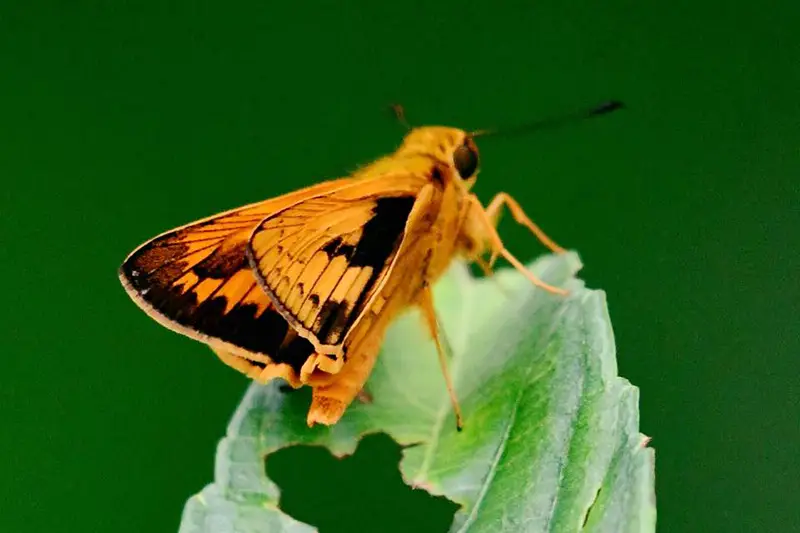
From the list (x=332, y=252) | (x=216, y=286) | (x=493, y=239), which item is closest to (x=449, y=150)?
(x=493, y=239)

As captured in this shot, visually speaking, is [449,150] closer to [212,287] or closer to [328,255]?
[328,255]

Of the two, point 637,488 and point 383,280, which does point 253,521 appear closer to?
point 383,280

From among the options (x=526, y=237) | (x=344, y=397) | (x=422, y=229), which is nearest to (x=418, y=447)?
(x=344, y=397)

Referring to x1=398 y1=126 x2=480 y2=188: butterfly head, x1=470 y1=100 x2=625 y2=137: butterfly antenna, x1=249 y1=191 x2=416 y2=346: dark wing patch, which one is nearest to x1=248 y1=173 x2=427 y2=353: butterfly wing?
x1=249 y1=191 x2=416 y2=346: dark wing patch

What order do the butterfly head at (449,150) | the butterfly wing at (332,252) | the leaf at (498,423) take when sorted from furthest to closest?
1. the butterfly head at (449,150)
2. the butterfly wing at (332,252)
3. the leaf at (498,423)

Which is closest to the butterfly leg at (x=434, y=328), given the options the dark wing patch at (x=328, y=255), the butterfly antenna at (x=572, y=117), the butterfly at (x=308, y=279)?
the butterfly at (x=308, y=279)

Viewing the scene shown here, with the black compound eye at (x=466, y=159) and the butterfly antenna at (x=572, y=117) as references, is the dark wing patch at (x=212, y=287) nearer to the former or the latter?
the black compound eye at (x=466, y=159)
